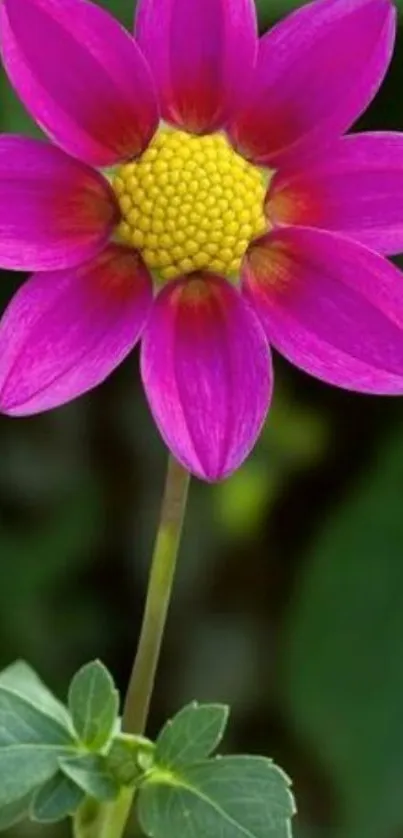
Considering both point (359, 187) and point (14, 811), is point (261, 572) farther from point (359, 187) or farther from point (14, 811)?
point (359, 187)

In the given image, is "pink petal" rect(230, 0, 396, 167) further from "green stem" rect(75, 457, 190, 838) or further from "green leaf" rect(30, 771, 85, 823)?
"green leaf" rect(30, 771, 85, 823)

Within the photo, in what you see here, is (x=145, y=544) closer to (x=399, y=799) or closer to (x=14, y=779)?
(x=399, y=799)

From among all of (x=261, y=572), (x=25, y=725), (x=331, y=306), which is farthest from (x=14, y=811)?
(x=261, y=572)

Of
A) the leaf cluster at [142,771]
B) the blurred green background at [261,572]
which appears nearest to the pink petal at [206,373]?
the leaf cluster at [142,771]

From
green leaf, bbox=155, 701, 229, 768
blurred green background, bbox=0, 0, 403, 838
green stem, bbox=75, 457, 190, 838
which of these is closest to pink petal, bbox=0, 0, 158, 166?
green stem, bbox=75, 457, 190, 838

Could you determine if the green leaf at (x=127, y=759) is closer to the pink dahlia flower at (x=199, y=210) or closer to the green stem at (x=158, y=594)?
the green stem at (x=158, y=594)

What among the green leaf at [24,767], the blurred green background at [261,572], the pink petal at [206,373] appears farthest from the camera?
the blurred green background at [261,572]

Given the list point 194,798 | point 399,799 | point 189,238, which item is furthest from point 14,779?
point 399,799
